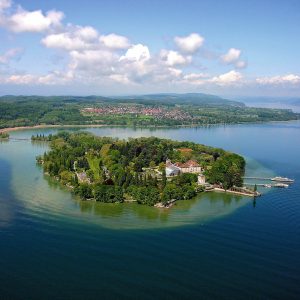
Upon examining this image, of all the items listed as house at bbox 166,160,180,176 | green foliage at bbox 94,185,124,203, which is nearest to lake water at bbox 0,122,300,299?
green foliage at bbox 94,185,124,203

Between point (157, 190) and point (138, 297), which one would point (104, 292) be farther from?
point (157, 190)

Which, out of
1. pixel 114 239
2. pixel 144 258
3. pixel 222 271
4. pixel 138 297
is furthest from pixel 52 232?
pixel 222 271

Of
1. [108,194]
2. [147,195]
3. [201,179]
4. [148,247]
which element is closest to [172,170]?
[201,179]

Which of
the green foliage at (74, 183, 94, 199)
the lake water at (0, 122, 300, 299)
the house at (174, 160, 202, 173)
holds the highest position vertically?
the house at (174, 160, 202, 173)

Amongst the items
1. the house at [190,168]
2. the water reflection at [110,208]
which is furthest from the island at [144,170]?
the water reflection at [110,208]

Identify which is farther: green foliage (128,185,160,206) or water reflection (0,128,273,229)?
green foliage (128,185,160,206)

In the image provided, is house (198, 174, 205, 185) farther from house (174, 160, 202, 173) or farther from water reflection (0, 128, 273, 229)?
house (174, 160, 202, 173)

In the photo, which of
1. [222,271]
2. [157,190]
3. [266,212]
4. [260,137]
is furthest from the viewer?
[260,137]
